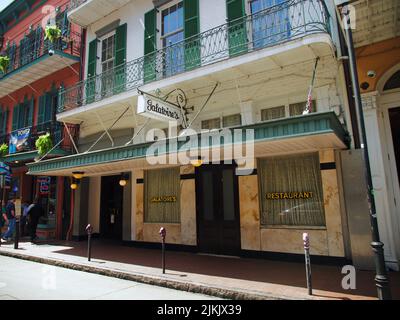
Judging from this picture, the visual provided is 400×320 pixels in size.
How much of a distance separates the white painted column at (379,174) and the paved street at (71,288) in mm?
4433

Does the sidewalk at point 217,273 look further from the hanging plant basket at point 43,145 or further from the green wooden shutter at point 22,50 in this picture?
the green wooden shutter at point 22,50

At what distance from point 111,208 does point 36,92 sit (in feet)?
26.0

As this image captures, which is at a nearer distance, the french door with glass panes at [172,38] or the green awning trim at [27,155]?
the french door with glass panes at [172,38]

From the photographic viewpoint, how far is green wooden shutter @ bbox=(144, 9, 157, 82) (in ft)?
33.9

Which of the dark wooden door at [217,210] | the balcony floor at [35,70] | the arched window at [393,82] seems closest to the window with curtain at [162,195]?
the dark wooden door at [217,210]

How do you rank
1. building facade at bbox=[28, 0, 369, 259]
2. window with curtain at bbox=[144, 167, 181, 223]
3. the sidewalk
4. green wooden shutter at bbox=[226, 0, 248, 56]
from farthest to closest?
1. window with curtain at bbox=[144, 167, 181, 223]
2. green wooden shutter at bbox=[226, 0, 248, 56]
3. building facade at bbox=[28, 0, 369, 259]
4. the sidewalk

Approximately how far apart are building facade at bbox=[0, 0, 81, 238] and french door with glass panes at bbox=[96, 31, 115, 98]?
1454 mm

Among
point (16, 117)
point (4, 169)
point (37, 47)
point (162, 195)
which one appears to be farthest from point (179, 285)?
point (16, 117)

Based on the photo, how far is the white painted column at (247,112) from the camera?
8734 mm

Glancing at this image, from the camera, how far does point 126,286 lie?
632 cm

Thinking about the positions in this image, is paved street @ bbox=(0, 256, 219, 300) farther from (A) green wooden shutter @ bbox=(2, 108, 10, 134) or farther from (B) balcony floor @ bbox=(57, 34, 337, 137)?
(A) green wooden shutter @ bbox=(2, 108, 10, 134)

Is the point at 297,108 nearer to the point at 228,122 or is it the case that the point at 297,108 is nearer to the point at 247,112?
the point at 247,112

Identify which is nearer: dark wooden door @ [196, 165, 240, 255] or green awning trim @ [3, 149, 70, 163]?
dark wooden door @ [196, 165, 240, 255]

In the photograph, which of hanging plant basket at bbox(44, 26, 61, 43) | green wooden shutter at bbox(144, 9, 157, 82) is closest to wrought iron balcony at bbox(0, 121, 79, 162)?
hanging plant basket at bbox(44, 26, 61, 43)
